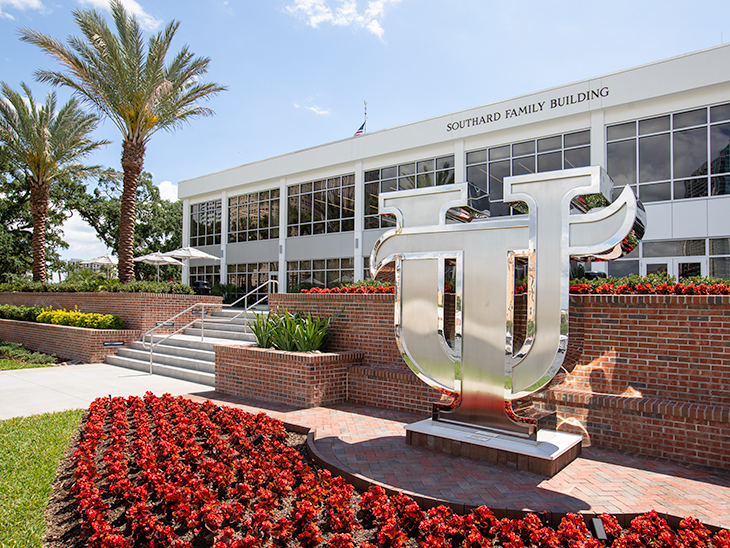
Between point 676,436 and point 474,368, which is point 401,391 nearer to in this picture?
point 474,368

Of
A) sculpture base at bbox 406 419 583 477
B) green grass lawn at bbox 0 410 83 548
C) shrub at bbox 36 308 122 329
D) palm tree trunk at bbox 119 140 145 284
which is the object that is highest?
palm tree trunk at bbox 119 140 145 284

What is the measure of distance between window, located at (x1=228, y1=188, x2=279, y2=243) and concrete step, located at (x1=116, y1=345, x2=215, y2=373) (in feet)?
46.0

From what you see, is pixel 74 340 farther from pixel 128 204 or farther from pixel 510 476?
pixel 510 476

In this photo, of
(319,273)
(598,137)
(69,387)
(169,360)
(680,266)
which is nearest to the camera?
(69,387)

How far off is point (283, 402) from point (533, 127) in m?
14.8

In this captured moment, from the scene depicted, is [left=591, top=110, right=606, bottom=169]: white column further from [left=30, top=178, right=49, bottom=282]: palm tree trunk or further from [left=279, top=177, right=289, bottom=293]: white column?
[left=30, top=178, right=49, bottom=282]: palm tree trunk

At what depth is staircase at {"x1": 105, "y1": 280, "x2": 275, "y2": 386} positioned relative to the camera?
11.1 m

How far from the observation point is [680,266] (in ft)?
51.1

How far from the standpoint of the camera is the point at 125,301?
15.4 metres

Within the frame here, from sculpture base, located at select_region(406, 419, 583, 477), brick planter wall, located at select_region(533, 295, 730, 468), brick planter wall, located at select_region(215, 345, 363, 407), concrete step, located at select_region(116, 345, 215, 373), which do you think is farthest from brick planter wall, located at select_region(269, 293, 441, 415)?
concrete step, located at select_region(116, 345, 215, 373)

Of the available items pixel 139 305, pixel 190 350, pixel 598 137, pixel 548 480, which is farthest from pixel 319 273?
pixel 548 480

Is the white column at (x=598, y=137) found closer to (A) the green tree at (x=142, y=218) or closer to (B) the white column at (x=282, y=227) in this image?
(B) the white column at (x=282, y=227)

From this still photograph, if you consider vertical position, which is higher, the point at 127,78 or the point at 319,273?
the point at 127,78

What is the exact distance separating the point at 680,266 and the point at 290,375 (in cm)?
1387
